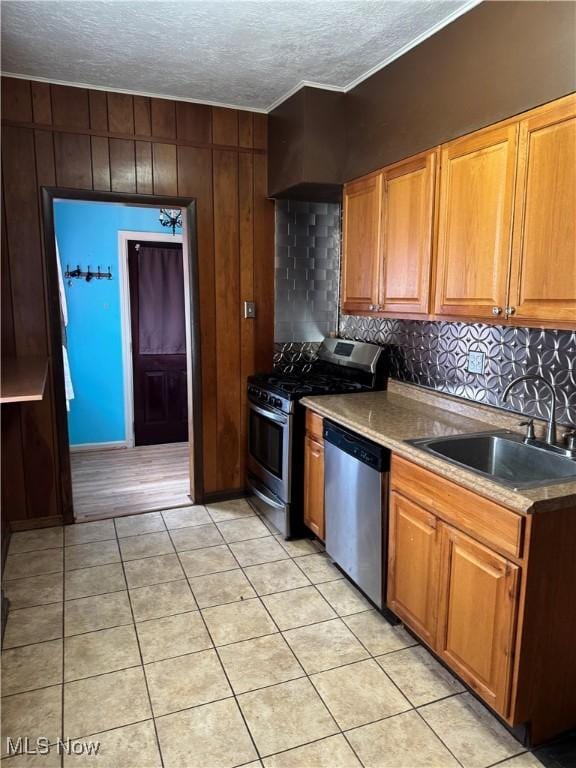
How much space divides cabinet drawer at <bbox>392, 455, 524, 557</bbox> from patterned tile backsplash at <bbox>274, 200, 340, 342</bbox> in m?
1.84

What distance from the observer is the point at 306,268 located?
3.87 m

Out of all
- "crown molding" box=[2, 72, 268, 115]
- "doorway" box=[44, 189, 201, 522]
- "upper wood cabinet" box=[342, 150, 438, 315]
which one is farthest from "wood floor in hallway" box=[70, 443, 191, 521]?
"crown molding" box=[2, 72, 268, 115]

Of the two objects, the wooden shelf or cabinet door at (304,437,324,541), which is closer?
the wooden shelf

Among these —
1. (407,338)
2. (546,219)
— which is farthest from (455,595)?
(407,338)

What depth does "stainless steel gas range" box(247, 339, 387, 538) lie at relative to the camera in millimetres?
3205

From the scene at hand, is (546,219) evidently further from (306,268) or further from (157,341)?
(157,341)

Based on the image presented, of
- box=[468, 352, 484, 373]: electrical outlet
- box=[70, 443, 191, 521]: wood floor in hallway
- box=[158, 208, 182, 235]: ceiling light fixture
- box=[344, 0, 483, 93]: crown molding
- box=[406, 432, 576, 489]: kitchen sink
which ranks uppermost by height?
box=[344, 0, 483, 93]: crown molding

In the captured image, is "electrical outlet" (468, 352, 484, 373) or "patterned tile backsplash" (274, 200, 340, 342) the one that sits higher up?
"patterned tile backsplash" (274, 200, 340, 342)

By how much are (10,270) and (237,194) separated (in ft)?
5.00

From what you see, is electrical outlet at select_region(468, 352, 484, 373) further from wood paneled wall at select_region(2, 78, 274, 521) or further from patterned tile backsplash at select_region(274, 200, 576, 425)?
wood paneled wall at select_region(2, 78, 274, 521)

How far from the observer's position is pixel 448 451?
87.7 inches

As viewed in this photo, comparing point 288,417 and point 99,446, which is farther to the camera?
point 99,446

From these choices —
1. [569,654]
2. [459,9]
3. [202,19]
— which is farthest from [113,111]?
[569,654]

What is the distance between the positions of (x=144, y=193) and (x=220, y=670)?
9.11 feet
